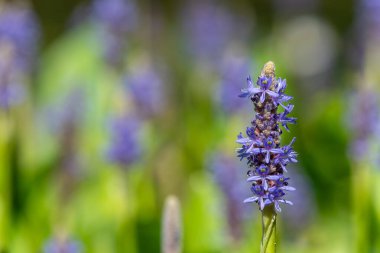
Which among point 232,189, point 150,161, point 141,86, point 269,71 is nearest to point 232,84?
point 141,86

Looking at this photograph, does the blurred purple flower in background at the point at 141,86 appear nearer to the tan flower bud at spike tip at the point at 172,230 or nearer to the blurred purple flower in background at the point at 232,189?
the blurred purple flower in background at the point at 232,189

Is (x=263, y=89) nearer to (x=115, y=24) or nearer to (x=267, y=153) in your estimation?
(x=267, y=153)

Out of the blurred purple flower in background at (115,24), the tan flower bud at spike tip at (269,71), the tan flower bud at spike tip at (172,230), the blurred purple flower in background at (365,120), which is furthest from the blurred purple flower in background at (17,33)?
the tan flower bud at spike tip at (269,71)

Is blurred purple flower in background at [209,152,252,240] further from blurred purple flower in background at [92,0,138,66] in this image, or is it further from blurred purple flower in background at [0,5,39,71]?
blurred purple flower in background at [92,0,138,66]

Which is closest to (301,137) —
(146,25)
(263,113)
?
(263,113)

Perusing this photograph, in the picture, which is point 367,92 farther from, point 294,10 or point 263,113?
point 294,10
